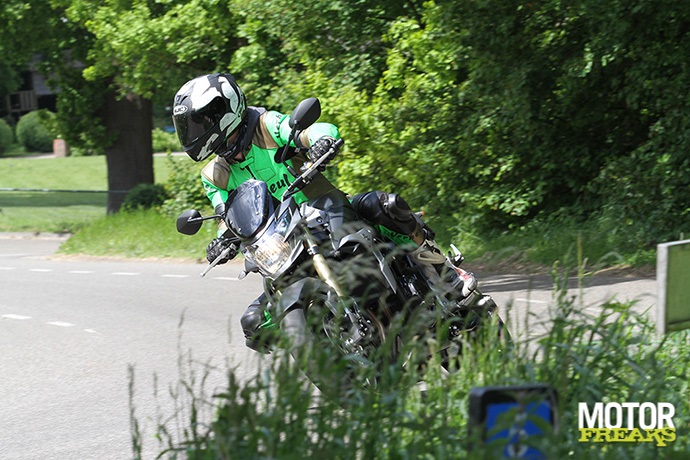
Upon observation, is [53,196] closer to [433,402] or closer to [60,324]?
[60,324]

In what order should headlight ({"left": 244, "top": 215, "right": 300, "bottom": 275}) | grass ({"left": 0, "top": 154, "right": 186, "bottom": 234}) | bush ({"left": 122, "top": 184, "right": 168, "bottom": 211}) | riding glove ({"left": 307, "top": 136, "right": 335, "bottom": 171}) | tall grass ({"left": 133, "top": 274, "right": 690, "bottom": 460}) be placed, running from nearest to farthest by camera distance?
tall grass ({"left": 133, "top": 274, "right": 690, "bottom": 460}) < headlight ({"left": 244, "top": 215, "right": 300, "bottom": 275}) < riding glove ({"left": 307, "top": 136, "right": 335, "bottom": 171}) < bush ({"left": 122, "top": 184, "right": 168, "bottom": 211}) < grass ({"left": 0, "top": 154, "right": 186, "bottom": 234})

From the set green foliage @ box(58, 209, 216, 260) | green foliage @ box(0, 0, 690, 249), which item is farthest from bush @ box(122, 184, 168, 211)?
green foliage @ box(0, 0, 690, 249)

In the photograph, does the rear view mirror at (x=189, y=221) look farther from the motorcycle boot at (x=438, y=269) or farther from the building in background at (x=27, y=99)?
the building in background at (x=27, y=99)

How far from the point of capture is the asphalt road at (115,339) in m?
6.40

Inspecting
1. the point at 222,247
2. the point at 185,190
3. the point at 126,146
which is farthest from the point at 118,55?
the point at 222,247

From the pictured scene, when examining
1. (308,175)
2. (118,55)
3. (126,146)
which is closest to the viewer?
(308,175)

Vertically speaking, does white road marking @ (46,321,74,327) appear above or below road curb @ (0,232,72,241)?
above

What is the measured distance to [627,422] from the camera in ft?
15.3

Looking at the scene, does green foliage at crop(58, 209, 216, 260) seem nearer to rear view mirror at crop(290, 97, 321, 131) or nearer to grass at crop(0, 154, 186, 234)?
grass at crop(0, 154, 186, 234)

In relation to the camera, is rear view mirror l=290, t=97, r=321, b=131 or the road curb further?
the road curb

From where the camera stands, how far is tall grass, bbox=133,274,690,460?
13.0ft

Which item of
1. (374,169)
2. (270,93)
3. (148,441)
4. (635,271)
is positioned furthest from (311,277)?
(270,93)

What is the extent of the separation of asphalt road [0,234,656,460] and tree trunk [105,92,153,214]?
9251 millimetres

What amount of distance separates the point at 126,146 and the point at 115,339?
56.1ft
